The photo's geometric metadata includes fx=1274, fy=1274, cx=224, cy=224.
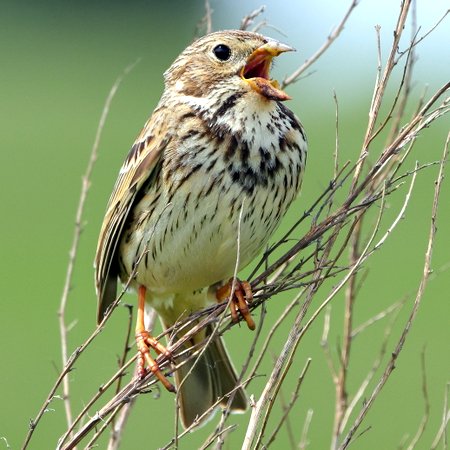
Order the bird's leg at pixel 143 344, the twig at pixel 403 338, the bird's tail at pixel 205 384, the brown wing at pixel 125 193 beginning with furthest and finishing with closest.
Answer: the bird's tail at pixel 205 384 < the brown wing at pixel 125 193 < the bird's leg at pixel 143 344 < the twig at pixel 403 338

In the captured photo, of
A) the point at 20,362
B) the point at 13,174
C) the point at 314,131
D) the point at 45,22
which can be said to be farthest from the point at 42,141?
the point at 45,22

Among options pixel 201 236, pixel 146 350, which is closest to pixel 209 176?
pixel 201 236

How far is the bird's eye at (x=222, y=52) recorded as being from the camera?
4.59 m

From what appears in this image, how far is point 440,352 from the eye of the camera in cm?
996

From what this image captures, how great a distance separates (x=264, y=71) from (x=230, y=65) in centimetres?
12

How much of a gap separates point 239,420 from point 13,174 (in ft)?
30.8

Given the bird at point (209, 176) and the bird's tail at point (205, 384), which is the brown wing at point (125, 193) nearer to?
the bird at point (209, 176)

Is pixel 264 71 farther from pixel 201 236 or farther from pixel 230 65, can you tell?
pixel 201 236

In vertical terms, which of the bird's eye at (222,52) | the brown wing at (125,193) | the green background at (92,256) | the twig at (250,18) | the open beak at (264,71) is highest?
the twig at (250,18)

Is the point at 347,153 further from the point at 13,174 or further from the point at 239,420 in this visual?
Result: the point at 239,420

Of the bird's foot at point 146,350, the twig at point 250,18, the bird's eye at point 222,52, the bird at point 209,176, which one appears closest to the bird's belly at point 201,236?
the bird at point 209,176

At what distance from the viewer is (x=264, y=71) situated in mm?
4582

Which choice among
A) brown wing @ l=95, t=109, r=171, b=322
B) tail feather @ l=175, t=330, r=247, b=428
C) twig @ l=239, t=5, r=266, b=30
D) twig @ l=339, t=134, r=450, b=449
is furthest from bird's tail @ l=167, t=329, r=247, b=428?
twig @ l=339, t=134, r=450, b=449

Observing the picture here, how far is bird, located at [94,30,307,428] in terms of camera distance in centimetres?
441
